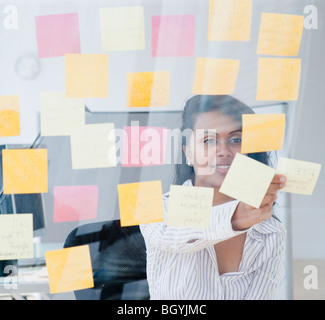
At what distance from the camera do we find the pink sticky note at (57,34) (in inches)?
56.2

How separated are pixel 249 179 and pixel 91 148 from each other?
49cm

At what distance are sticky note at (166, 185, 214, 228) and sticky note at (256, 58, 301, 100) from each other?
1.12ft

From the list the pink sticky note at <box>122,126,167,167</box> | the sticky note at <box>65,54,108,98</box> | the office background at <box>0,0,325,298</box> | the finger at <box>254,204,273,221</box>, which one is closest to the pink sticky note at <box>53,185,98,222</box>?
the office background at <box>0,0,325,298</box>

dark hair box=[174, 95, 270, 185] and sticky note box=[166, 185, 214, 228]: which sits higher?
dark hair box=[174, 95, 270, 185]

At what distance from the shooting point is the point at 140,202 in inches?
57.6

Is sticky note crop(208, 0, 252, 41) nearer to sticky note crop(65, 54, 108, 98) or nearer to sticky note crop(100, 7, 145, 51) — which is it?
sticky note crop(100, 7, 145, 51)

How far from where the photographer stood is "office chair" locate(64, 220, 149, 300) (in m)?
1.46

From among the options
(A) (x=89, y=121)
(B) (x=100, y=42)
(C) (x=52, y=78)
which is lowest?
(A) (x=89, y=121)

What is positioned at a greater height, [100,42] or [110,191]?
[100,42]

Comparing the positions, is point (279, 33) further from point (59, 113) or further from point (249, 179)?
point (59, 113)
